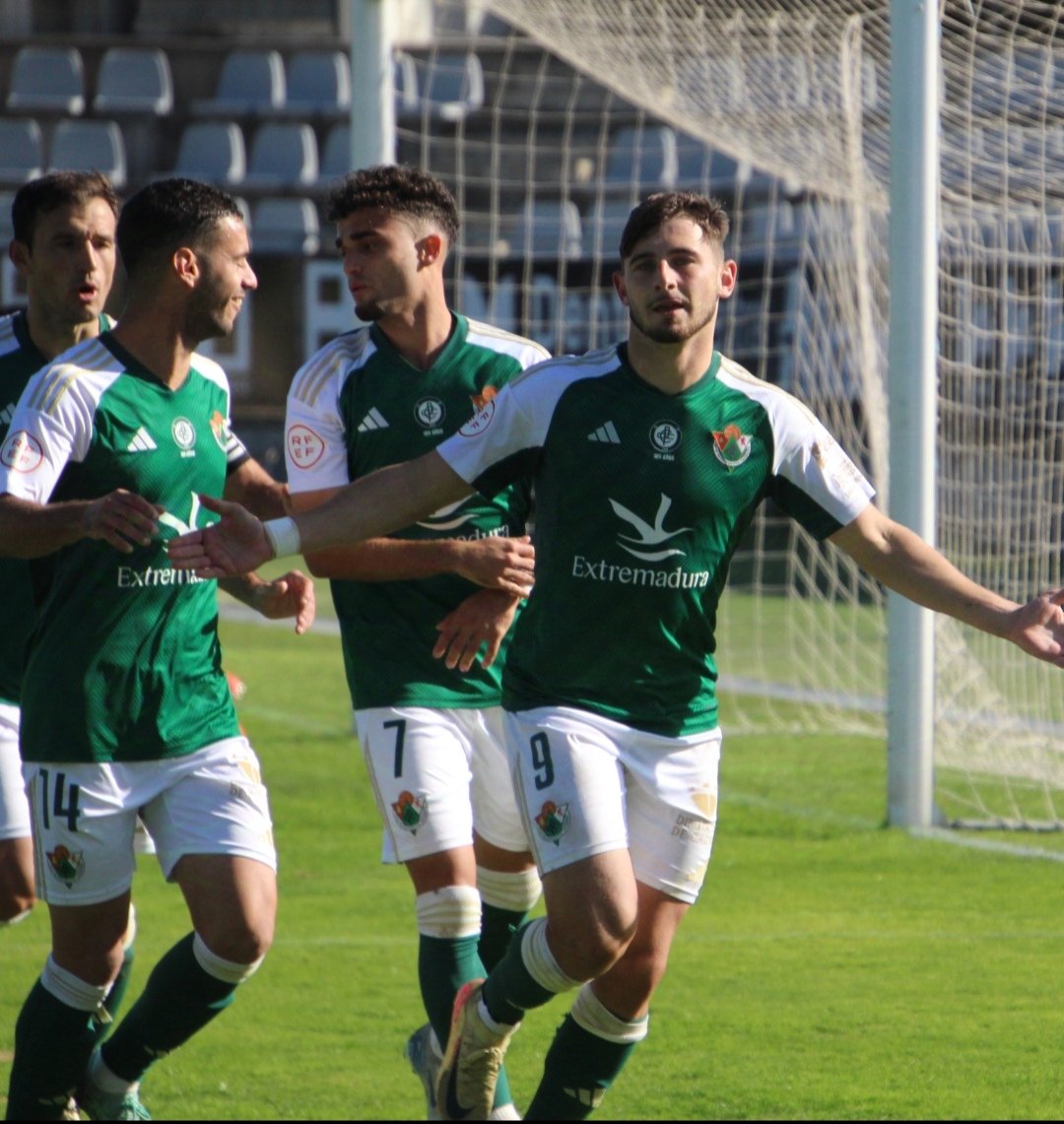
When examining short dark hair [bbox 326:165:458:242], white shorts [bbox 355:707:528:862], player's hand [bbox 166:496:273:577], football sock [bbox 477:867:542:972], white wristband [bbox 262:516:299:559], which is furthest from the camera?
football sock [bbox 477:867:542:972]

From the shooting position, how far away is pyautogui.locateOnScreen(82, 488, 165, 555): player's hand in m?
3.65

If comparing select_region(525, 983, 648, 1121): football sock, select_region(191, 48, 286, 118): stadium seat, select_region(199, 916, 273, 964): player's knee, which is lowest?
select_region(525, 983, 648, 1121): football sock

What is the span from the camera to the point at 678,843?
4125mm

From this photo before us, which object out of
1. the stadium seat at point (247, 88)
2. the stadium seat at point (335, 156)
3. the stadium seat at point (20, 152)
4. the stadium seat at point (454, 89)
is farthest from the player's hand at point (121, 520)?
the stadium seat at point (247, 88)

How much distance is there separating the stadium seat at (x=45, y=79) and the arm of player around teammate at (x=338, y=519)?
72.7 feet

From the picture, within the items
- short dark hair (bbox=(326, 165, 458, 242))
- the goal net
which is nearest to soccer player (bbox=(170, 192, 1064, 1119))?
short dark hair (bbox=(326, 165, 458, 242))

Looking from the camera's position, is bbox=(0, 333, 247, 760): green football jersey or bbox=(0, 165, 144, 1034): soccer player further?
bbox=(0, 165, 144, 1034): soccer player

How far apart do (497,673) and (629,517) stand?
3.20 ft

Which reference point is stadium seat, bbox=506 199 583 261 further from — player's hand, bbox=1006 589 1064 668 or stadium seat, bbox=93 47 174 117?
player's hand, bbox=1006 589 1064 668

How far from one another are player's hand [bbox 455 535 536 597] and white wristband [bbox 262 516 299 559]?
63 cm

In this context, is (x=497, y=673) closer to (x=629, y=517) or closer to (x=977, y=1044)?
(x=629, y=517)

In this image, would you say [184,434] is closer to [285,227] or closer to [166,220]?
[166,220]

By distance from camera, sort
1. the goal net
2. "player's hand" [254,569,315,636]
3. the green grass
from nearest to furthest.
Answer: "player's hand" [254,569,315,636], the green grass, the goal net

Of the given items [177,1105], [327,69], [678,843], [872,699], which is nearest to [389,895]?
[177,1105]
